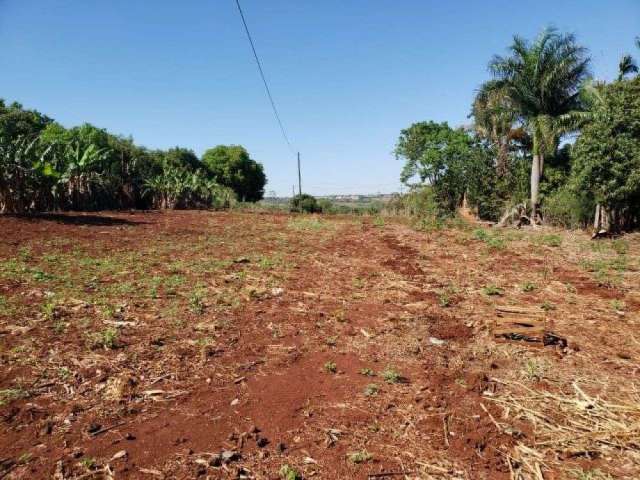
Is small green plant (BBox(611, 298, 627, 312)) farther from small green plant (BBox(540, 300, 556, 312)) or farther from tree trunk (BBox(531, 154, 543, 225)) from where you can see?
tree trunk (BBox(531, 154, 543, 225))

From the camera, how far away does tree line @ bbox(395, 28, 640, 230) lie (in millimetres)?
13680

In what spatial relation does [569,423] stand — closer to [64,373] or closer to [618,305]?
[618,305]

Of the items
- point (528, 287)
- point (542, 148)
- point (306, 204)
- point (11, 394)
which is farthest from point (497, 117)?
point (11, 394)

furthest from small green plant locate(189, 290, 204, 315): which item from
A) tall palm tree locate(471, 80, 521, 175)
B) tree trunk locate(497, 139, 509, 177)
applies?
tree trunk locate(497, 139, 509, 177)

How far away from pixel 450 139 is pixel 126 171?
22943mm

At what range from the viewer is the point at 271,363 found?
4.10 metres

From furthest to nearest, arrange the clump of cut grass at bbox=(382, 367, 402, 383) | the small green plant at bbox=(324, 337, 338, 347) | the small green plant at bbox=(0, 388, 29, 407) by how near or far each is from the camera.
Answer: the small green plant at bbox=(324, 337, 338, 347) → the clump of cut grass at bbox=(382, 367, 402, 383) → the small green plant at bbox=(0, 388, 29, 407)

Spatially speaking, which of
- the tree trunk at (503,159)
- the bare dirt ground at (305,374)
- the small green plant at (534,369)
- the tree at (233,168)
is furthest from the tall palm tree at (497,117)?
the tree at (233,168)

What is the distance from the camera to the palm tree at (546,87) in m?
20.7

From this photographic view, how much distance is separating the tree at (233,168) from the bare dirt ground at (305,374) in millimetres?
39911

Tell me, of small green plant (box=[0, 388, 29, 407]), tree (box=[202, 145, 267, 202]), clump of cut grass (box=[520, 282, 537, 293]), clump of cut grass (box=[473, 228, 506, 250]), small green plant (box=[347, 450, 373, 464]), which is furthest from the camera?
tree (box=[202, 145, 267, 202])

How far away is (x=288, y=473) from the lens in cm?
250

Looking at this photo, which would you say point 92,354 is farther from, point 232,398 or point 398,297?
point 398,297

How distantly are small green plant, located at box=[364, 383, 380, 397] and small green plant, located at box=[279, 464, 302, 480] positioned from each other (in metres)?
1.14
